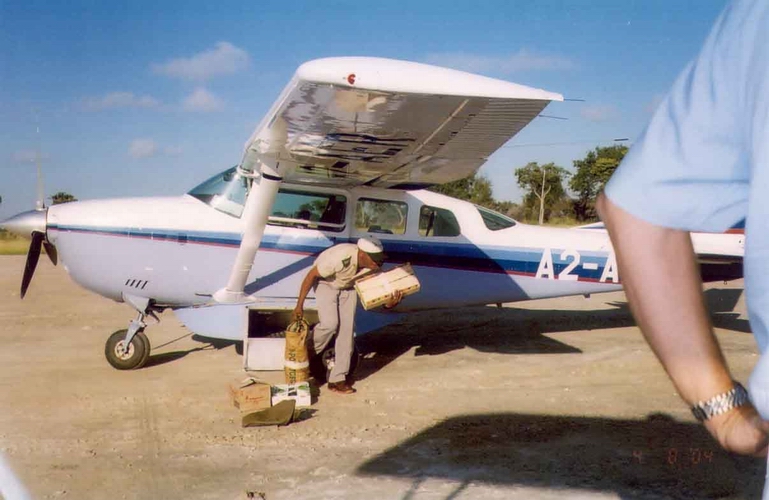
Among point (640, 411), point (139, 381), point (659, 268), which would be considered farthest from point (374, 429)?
point (659, 268)

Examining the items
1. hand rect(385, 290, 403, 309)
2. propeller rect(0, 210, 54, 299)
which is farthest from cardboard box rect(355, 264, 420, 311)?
propeller rect(0, 210, 54, 299)

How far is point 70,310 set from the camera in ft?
36.0

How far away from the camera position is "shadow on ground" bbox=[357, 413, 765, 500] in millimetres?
3831

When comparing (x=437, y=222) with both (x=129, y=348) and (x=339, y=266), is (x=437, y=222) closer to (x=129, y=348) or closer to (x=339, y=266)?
(x=339, y=266)

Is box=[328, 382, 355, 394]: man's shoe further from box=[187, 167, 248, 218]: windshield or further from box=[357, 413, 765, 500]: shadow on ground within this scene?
box=[187, 167, 248, 218]: windshield

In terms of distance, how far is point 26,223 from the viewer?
6652 mm

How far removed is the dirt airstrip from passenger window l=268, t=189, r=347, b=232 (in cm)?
171

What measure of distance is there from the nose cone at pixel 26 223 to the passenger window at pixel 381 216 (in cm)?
341

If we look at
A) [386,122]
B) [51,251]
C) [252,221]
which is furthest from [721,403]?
[51,251]

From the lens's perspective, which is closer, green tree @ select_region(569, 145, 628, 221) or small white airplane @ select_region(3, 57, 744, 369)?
small white airplane @ select_region(3, 57, 744, 369)

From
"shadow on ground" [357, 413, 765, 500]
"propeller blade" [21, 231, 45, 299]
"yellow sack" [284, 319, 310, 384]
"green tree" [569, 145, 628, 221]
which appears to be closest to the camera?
"shadow on ground" [357, 413, 765, 500]

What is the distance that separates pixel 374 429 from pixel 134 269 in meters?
3.45

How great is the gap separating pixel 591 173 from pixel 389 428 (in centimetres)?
5086

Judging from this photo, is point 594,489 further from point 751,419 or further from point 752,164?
point 752,164
